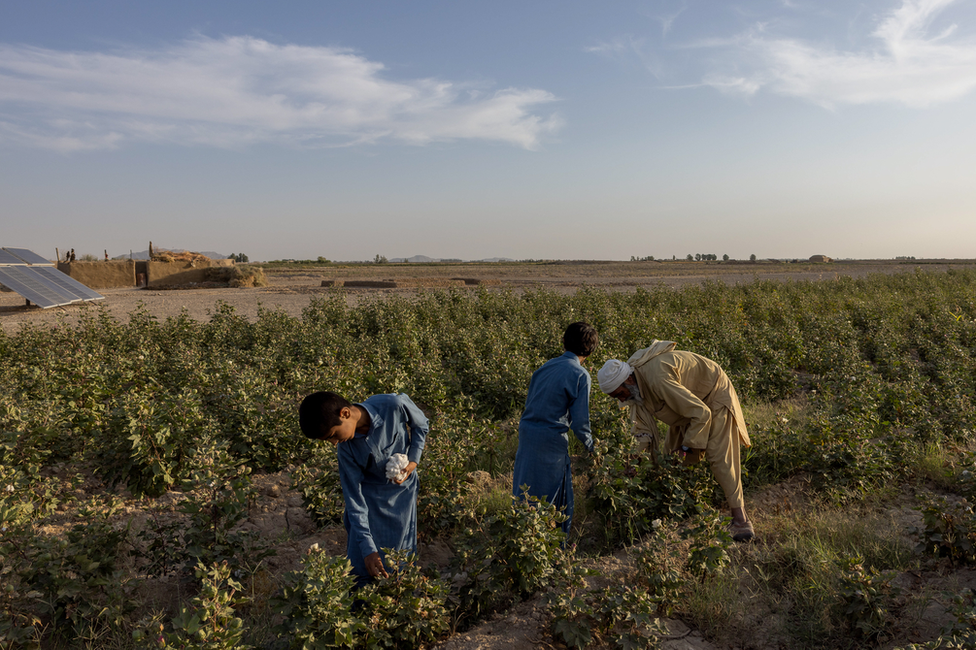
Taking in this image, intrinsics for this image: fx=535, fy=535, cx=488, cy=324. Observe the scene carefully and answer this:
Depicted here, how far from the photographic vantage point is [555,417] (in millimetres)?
3676

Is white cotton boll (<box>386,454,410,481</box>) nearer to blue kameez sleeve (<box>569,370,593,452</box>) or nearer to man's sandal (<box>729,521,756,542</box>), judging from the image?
blue kameez sleeve (<box>569,370,593,452</box>)

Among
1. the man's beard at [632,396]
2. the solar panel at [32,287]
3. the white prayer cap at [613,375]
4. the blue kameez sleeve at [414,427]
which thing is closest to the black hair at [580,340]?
the white prayer cap at [613,375]

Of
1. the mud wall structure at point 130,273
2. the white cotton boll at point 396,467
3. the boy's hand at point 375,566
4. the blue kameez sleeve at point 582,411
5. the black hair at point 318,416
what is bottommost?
the boy's hand at point 375,566

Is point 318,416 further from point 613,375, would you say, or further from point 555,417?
point 613,375

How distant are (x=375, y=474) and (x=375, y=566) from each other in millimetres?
479

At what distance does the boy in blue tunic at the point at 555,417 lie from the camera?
3.59 meters

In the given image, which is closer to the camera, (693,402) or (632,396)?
(693,402)

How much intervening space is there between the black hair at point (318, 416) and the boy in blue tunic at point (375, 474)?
0.04 meters

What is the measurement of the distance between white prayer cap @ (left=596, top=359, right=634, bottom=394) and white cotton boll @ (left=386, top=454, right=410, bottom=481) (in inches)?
56.9

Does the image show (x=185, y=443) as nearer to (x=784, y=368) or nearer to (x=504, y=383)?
(x=504, y=383)

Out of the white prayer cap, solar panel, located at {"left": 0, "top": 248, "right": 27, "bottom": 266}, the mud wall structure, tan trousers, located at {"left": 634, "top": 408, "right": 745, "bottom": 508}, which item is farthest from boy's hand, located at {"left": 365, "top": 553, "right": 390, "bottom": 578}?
the mud wall structure

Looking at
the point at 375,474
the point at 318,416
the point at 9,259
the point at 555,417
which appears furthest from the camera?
the point at 9,259

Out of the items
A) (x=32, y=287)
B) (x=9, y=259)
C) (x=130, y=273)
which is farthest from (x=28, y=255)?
(x=130, y=273)

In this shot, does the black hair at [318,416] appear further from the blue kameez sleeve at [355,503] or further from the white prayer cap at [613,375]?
the white prayer cap at [613,375]
